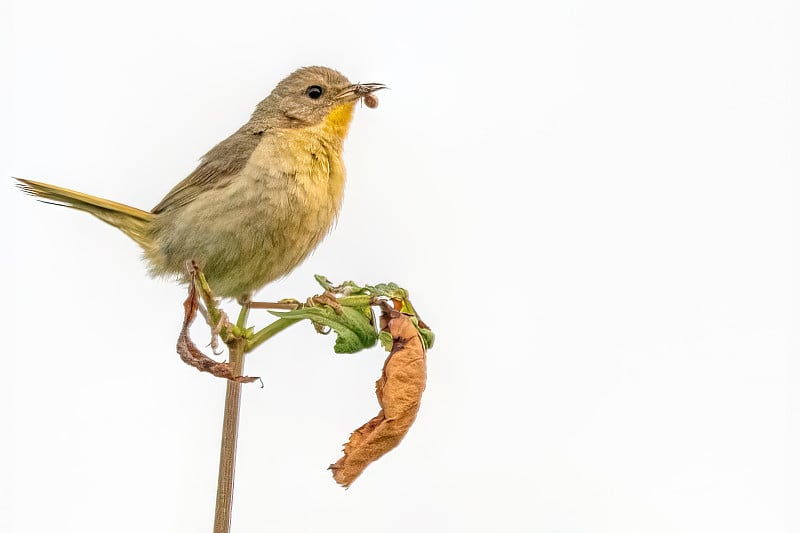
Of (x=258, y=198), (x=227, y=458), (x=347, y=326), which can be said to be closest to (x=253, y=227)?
(x=258, y=198)

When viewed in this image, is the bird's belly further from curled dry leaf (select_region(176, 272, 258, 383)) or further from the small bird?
curled dry leaf (select_region(176, 272, 258, 383))

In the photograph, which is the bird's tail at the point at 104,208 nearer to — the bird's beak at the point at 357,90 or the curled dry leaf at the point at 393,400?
the bird's beak at the point at 357,90

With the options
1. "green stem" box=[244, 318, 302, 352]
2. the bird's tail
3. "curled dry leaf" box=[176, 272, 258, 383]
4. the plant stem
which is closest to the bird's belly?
the bird's tail

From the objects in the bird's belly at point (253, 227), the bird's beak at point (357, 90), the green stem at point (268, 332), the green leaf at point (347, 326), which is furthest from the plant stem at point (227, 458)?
the bird's beak at point (357, 90)

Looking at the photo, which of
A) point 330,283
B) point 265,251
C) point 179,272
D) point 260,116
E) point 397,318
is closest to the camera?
point 397,318

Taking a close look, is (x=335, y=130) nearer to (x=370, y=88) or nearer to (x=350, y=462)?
(x=370, y=88)

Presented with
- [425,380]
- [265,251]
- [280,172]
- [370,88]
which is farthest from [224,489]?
[370,88]

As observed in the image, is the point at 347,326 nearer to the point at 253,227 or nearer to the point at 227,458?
the point at 227,458
